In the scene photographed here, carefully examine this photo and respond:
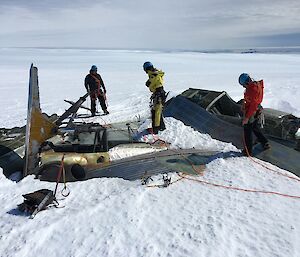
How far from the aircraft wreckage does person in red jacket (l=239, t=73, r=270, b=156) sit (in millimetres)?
261

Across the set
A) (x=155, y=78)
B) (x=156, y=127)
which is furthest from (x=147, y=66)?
(x=156, y=127)

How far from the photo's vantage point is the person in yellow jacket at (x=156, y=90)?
826cm

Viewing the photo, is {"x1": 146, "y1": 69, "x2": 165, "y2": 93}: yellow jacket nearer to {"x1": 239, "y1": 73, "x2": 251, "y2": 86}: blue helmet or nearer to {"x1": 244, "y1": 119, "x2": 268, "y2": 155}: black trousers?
{"x1": 239, "y1": 73, "x2": 251, "y2": 86}: blue helmet

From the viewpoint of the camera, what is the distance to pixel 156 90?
27.4ft

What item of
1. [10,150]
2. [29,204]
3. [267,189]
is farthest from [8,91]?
[267,189]

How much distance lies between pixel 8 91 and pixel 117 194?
53.5 feet

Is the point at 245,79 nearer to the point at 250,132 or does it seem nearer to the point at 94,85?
the point at 250,132

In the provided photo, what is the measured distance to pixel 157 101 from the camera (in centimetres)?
846

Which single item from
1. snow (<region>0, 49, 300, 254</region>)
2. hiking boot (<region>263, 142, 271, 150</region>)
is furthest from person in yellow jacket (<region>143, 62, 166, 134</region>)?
hiking boot (<region>263, 142, 271, 150</region>)

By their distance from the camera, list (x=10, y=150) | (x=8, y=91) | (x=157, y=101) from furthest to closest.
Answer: (x=8, y=91) < (x=157, y=101) < (x=10, y=150)

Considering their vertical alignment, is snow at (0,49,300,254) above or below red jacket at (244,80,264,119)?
below

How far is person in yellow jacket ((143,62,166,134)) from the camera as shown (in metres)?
8.26

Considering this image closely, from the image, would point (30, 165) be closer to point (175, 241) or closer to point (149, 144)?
point (149, 144)

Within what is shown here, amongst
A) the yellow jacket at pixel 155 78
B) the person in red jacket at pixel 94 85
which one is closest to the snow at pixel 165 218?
the yellow jacket at pixel 155 78
